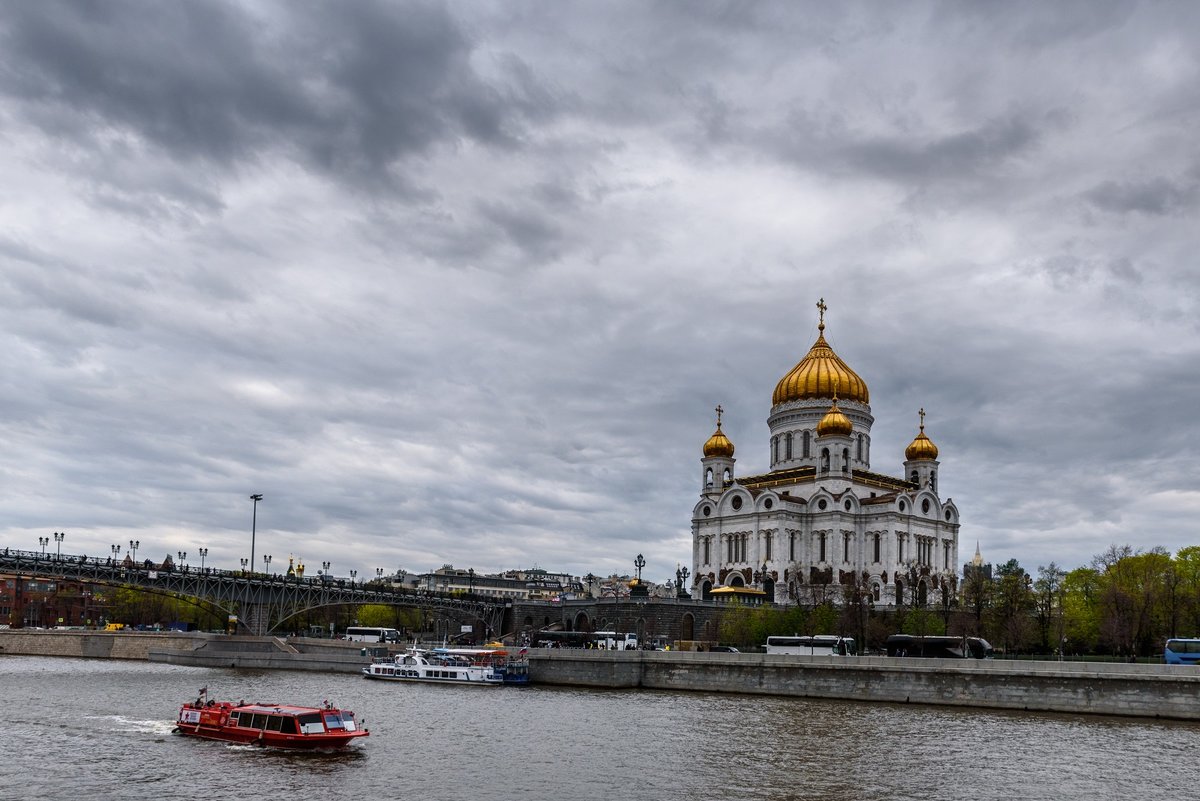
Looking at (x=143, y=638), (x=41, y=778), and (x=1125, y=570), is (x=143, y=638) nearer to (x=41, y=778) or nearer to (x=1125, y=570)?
(x=41, y=778)

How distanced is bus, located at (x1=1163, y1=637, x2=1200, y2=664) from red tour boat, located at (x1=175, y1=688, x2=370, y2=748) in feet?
138

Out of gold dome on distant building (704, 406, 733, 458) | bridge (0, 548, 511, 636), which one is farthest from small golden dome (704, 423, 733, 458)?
bridge (0, 548, 511, 636)

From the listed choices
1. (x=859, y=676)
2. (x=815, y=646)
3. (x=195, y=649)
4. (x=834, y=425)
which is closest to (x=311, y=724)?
(x=859, y=676)

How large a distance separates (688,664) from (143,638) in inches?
2215

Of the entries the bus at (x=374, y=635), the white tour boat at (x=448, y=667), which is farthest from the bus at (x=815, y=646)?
the bus at (x=374, y=635)

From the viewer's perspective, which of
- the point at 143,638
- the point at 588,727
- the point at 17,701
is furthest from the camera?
the point at 143,638

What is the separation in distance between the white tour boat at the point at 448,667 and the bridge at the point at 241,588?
81.6ft

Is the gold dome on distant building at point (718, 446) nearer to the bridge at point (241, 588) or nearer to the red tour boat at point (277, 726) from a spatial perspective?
the bridge at point (241, 588)

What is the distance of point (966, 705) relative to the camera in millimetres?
58938

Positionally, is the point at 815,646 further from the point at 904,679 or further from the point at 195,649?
the point at 195,649

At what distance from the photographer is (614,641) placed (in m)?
87.9

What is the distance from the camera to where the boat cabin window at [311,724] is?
42.6 meters

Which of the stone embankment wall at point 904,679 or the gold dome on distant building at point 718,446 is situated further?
the gold dome on distant building at point 718,446

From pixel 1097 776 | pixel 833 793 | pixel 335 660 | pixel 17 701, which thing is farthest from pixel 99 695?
pixel 1097 776
